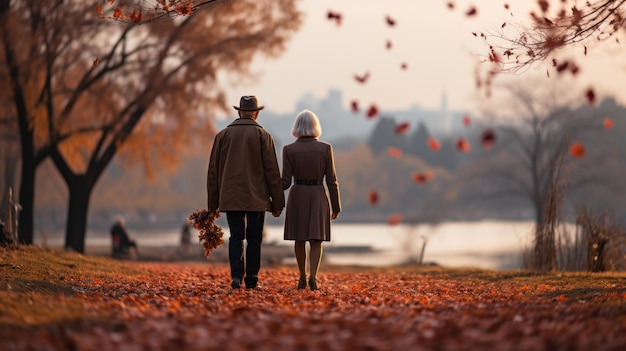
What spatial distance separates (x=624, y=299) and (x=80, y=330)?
16.2 feet

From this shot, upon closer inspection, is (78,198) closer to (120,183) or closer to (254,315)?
(254,315)

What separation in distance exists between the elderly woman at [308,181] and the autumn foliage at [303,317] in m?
0.70

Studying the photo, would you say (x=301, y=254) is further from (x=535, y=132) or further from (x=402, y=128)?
(x=535, y=132)

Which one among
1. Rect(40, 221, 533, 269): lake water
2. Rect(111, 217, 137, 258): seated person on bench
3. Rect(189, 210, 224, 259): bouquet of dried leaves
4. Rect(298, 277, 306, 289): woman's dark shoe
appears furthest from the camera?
Rect(40, 221, 533, 269): lake water

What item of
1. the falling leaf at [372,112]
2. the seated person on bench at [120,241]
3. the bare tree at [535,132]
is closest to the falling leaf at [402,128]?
the falling leaf at [372,112]

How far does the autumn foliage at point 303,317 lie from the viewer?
5.43m

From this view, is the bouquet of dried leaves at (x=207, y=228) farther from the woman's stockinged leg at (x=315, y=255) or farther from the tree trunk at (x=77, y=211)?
the tree trunk at (x=77, y=211)

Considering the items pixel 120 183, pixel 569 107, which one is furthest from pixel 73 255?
pixel 120 183

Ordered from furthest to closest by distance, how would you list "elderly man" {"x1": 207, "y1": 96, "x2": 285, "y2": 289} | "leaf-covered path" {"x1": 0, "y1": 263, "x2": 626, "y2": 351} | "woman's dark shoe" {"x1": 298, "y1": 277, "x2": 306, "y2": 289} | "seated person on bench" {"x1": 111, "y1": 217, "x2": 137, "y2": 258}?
"seated person on bench" {"x1": 111, "y1": 217, "x2": 137, "y2": 258} < "woman's dark shoe" {"x1": 298, "y1": 277, "x2": 306, "y2": 289} < "elderly man" {"x1": 207, "y1": 96, "x2": 285, "y2": 289} < "leaf-covered path" {"x1": 0, "y1": 263, "x2": 626, "y2": 351}

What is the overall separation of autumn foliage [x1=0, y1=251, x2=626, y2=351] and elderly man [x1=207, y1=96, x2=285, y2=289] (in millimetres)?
515

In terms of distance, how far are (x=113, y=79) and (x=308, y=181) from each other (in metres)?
12.9

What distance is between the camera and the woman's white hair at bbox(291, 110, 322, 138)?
9.45m

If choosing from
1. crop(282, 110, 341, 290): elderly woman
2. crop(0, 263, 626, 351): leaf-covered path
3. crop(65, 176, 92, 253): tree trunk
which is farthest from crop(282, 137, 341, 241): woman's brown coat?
crop(65, 176, 92, 253): tree trunk

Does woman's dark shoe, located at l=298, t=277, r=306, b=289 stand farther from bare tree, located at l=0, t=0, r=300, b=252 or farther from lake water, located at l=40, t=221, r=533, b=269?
lake water, located at l=40, t=221, r=533, b=269
